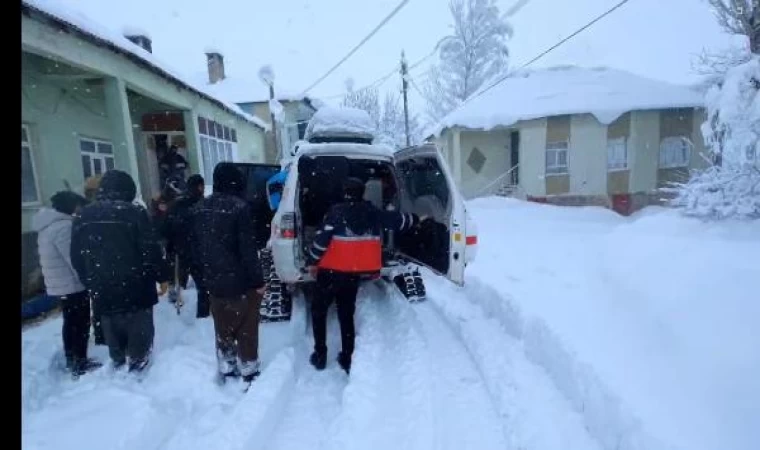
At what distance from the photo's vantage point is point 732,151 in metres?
7.47

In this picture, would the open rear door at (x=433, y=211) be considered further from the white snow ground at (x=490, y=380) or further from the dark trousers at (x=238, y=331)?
the dark trousers at (x=238, y=331)

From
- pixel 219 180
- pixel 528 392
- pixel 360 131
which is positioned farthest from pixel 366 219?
pixel 360 131

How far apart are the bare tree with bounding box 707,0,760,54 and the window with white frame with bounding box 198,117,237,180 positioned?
526 inches

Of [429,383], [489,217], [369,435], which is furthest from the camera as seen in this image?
[489,217]

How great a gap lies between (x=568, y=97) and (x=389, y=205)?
47.8ft

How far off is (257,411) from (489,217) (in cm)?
1131

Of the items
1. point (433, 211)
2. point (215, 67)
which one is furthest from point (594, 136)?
point (215, 67)

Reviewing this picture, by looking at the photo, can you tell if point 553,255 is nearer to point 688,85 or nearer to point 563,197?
point 563,197

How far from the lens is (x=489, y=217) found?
13148 mm

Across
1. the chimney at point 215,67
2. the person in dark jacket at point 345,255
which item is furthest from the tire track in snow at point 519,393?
the chimney at point 215,67

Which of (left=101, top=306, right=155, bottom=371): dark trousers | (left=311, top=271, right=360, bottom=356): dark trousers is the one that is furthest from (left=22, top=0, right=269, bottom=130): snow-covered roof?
(left=311, top=271, right=360, bottom=356): dark trousers

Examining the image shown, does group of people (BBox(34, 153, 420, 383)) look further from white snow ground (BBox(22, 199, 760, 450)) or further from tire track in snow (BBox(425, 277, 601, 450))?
tire track in snow (BBox(425, 277, 601, 450))

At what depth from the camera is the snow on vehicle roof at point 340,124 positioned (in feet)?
23.3

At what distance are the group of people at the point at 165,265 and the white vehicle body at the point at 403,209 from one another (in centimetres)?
65
